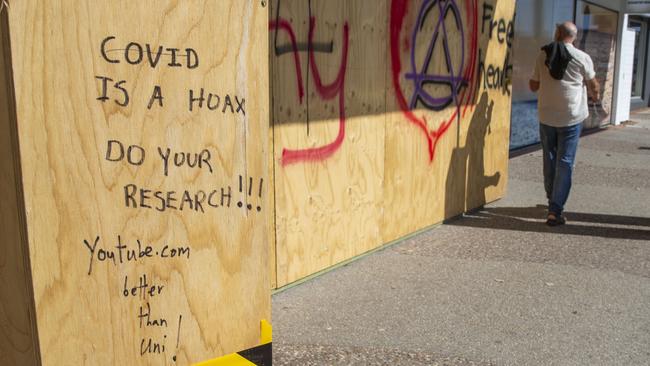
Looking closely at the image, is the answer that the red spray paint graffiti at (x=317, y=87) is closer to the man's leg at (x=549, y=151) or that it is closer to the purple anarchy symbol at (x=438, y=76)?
the purple anarchy symbol at (x=438, y=76)

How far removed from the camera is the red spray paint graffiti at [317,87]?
13.4 ft

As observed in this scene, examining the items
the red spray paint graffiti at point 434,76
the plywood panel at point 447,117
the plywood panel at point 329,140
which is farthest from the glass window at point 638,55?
the plywood panel at point 329,140

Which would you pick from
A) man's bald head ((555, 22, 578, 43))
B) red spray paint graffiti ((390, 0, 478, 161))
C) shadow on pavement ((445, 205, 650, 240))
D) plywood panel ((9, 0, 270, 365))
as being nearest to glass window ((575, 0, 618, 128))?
shadow on pavement ((445, 205, 650, 240))

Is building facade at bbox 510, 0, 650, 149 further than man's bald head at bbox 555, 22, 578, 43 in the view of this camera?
Yes

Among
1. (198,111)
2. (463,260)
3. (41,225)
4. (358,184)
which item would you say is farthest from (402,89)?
(41,225)

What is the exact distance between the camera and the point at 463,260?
201 inches

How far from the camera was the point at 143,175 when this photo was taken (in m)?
1.86

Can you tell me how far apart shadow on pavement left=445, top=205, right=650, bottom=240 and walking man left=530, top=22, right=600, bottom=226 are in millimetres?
261

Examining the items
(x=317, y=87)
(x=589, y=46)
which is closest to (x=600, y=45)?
(x=589, y=46)

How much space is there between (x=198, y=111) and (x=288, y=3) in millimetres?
2258

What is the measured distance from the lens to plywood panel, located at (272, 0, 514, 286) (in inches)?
169

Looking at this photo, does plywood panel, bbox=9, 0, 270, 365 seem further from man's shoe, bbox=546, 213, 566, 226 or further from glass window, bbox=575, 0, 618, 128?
glass window, bbox=575, 0, 618, 128

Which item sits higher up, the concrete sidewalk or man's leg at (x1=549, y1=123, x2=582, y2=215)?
man's leg at (x1=549, y1=123, x2=582, y2=215)

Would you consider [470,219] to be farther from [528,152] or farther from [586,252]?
[528,152]
